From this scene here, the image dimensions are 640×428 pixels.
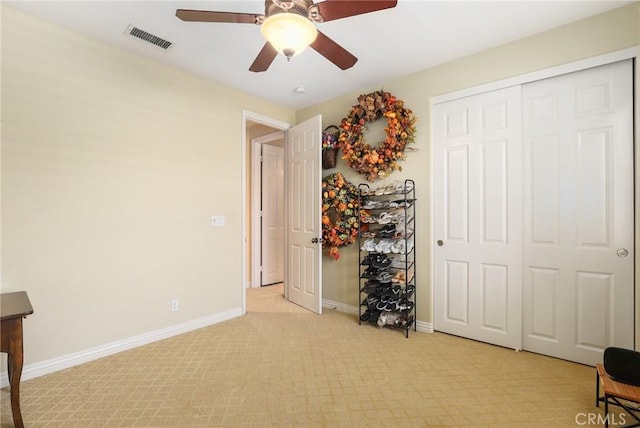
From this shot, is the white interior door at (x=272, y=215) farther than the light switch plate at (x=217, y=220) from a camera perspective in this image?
Yes

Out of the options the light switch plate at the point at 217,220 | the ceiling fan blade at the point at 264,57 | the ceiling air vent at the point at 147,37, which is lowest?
the light switch plate at the point at 217,220

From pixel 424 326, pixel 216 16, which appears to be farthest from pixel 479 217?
pixel 216 16

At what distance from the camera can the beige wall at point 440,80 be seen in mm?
2336

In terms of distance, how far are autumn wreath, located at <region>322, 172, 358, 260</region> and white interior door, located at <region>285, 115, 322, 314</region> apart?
0.38ft

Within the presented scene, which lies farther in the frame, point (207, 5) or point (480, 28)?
point (480, 28)

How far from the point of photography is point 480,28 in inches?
99.0

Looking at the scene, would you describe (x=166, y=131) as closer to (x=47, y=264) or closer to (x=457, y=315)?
(x=47, y=264)

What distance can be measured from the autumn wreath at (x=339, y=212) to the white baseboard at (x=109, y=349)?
4.84ft

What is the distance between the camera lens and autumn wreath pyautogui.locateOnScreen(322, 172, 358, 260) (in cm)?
361

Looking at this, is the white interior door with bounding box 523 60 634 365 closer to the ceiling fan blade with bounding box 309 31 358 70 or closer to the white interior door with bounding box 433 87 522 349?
the white interior door with bounding box 433 87 522 349

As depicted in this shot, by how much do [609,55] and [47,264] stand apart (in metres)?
4.57

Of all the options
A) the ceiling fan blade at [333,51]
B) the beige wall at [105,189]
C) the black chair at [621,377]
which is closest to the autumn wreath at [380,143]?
the ceiling fan blade at [333,51]

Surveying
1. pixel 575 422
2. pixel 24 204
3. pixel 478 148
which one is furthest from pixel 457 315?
pixel 24 204

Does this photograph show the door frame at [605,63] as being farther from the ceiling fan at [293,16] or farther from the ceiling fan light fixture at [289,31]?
the ceiling fan light fixture at [289,31]
